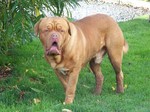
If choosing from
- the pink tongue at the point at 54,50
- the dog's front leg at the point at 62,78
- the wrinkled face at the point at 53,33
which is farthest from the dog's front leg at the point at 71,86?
the pink tongue at the point at 54,50

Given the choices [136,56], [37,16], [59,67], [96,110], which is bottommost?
[136,56]

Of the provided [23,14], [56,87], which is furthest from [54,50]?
[56,87]

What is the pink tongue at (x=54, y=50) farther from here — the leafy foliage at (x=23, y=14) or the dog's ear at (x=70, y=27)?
the leafy foliage at (x=23, y=14)

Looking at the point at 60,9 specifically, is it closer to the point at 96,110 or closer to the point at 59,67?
the point at 59,67

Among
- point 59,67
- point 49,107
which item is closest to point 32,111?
point 49,107

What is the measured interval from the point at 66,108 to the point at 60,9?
2168 millimetres

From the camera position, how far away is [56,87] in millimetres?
7609

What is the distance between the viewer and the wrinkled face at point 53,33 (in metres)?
6.00

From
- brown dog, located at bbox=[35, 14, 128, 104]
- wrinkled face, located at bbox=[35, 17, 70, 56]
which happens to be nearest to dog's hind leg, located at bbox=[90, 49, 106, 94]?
brown dog, located at bbox=[35, 14, 128, 104]

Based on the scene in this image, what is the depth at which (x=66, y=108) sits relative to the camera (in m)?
6.11

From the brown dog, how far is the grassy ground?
1.03 ft

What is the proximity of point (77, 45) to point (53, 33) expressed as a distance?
0.61m

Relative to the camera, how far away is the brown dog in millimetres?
6117

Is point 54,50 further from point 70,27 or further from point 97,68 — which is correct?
point 97,68
